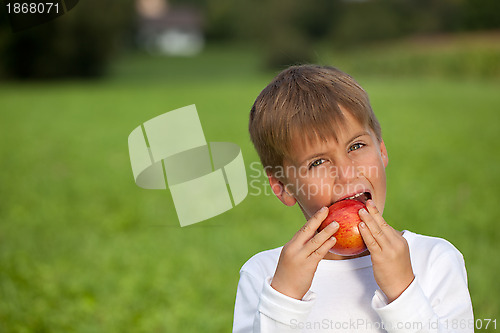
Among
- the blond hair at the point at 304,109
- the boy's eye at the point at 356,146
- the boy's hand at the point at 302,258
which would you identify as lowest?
the boy's hand at the point at 302,258

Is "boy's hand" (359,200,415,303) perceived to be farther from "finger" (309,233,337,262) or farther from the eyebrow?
the eyebrow

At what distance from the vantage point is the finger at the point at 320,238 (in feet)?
4.11

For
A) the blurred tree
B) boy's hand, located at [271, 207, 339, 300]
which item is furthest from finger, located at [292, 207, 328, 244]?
the blurred tree

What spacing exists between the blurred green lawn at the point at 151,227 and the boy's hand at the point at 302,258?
176 centimetres

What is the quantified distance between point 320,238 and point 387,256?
151mm

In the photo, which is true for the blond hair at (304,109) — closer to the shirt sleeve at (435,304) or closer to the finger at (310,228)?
the finger at (310,228)

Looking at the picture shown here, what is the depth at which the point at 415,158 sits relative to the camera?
24.2 feet

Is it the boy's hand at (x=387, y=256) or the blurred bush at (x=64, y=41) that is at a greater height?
the boy's hand at (x=387, y=256)

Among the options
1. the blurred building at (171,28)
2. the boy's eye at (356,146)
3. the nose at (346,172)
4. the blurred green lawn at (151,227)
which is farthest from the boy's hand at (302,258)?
the blurred building at (171,28)

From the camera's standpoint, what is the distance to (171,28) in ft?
244

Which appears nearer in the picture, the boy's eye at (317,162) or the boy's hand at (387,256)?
the boy's hand at (387,256)

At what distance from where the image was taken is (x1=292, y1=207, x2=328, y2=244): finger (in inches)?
50.0

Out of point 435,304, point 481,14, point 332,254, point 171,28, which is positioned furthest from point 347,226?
point 171,28

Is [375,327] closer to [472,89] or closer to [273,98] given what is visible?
[273,98]
